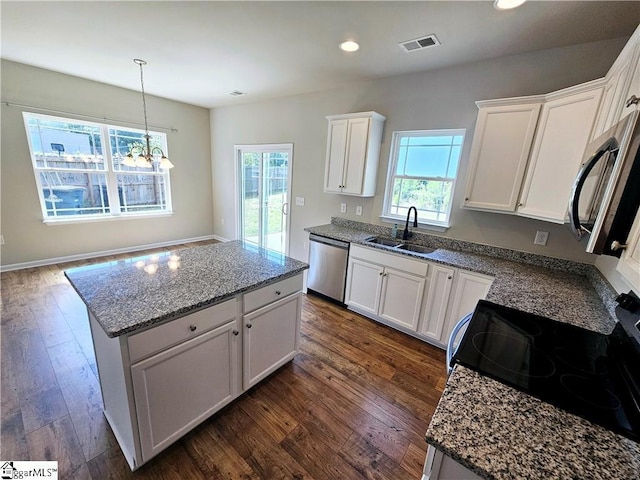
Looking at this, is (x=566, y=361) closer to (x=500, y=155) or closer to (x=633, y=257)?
(x=633, y=257)

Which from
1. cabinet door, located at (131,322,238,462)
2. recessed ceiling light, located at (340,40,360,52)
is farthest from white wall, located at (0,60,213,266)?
cabinet door, located at (131,322,238,462)

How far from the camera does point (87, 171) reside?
4137 mm

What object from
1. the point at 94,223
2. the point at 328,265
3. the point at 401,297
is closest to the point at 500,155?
the point at 401,297

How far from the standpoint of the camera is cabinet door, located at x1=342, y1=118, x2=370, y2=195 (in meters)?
2.99

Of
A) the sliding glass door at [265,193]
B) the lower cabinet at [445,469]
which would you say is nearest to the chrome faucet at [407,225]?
the sliding glass door at [265,193]

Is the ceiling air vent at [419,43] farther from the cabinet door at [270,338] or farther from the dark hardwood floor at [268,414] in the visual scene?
the dark hardwood floor at [268,414]

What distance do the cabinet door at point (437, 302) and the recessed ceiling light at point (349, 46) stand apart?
→ 2.09m

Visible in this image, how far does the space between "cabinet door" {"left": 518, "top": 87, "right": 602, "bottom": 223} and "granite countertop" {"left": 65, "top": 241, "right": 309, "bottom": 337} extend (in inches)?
74.4

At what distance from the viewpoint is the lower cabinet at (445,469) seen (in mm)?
688

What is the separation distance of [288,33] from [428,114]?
1.61 meters

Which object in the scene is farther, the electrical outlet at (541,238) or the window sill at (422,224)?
the window sill at (422,224)

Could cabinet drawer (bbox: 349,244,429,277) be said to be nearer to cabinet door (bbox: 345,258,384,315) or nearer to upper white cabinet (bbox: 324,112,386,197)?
cabinet door (bbox: 345,258,384,315)

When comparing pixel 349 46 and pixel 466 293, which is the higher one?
pixel 349 46

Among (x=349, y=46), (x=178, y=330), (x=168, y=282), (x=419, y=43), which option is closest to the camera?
(x=178, y=330)
